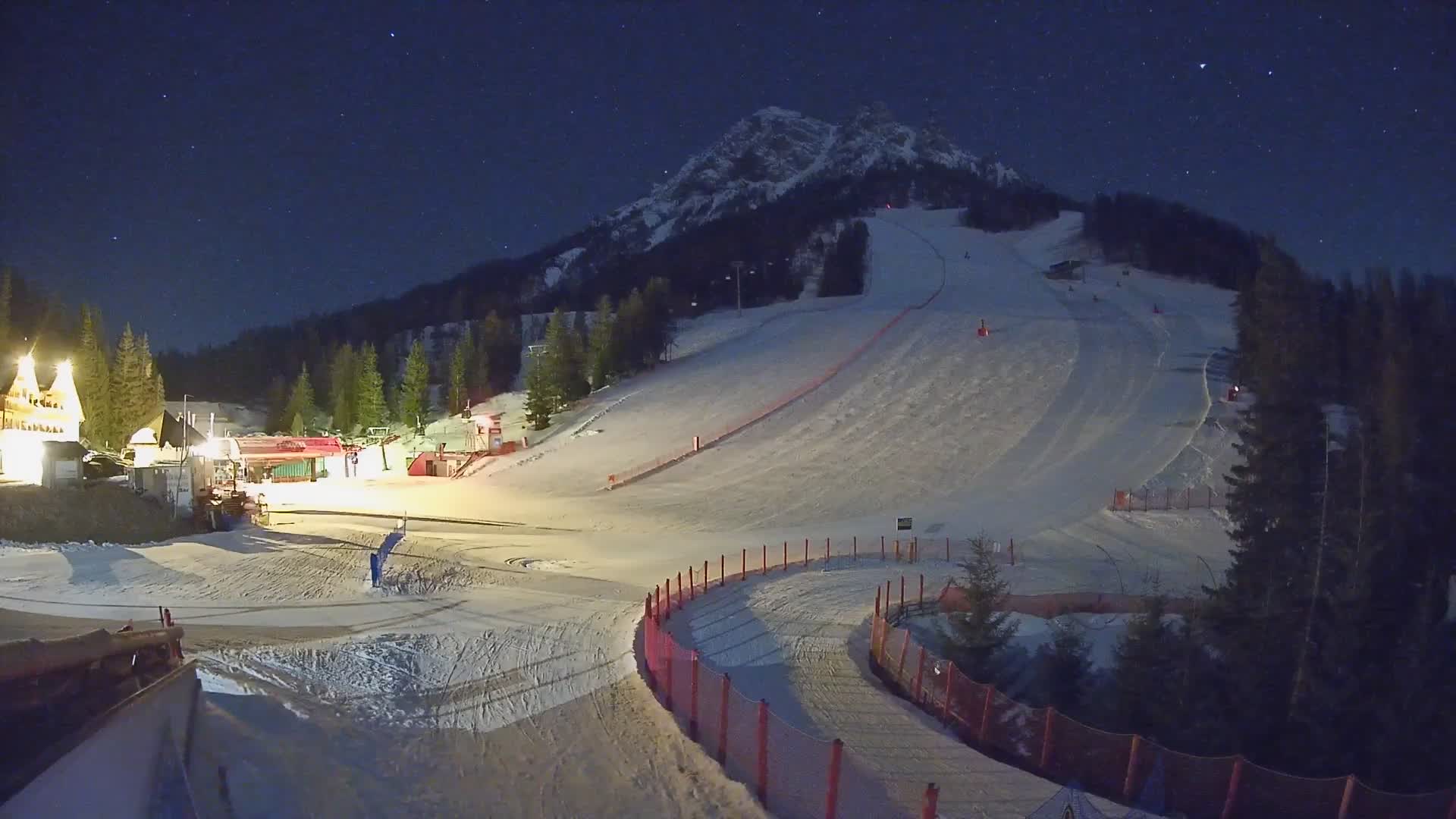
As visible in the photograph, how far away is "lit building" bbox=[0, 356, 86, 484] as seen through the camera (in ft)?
99.7

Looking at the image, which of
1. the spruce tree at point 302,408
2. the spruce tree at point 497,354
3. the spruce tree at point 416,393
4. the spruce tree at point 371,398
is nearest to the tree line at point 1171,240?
the spruce tree at point 497,354

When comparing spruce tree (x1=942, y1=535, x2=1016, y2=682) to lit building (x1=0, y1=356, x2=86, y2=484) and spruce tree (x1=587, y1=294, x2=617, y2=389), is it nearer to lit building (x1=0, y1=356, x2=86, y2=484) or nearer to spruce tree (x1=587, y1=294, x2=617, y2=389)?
lit building (x1=0, y1=356, x2=86, y2=484)

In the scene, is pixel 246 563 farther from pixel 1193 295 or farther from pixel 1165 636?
pixel 1193 295

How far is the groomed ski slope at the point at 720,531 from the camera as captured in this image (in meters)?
11.7

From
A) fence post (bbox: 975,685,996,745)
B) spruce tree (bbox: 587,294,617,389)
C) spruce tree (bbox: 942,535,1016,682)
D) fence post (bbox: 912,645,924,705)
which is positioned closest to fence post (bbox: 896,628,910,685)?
fence post (bbox: 912,645,924,705)

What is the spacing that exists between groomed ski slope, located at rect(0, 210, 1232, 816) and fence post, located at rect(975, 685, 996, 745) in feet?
2.00

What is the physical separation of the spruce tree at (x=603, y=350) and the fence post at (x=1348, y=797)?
6649cm

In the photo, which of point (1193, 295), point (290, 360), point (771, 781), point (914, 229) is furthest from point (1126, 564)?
point (914, 229)

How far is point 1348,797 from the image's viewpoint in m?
8.12

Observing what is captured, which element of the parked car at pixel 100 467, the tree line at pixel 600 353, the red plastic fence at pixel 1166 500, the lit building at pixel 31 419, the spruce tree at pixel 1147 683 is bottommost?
the spruce tree at pixel 1147 683

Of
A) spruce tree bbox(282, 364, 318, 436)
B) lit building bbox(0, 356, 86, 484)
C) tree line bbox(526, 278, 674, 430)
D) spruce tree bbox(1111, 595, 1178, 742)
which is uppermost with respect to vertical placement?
tree line bbox(526, 278, 674, 430)

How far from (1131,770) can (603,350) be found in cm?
6596

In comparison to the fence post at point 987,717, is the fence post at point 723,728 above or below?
above

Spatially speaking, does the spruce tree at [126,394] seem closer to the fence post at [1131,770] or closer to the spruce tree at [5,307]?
the spruce tree at [5,307]
